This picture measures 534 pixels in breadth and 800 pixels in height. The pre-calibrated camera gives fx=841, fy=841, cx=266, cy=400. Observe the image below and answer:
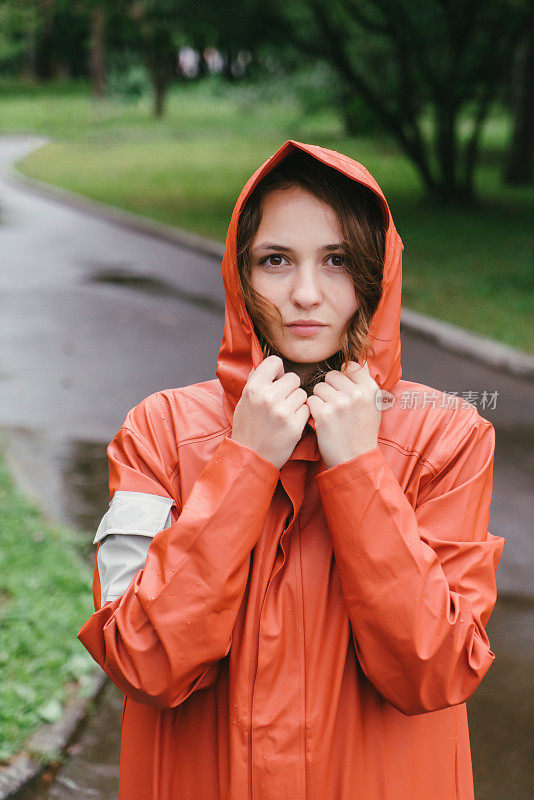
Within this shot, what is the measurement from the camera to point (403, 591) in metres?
1.51

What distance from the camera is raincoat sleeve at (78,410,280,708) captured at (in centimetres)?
152

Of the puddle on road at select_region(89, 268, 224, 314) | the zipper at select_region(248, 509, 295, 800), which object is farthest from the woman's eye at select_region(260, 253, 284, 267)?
the puddle on road at select_region(89, 268, 224, 314)

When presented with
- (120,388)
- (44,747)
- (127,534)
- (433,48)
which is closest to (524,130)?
(433,48)

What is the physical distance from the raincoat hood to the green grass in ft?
7.19

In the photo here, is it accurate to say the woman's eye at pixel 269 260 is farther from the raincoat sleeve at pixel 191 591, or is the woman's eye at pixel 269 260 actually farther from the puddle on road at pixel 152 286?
the puddle on road at pixel 152 286

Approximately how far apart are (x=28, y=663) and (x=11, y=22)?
19218 mm

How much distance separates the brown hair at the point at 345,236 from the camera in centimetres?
175

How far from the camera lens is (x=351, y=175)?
1706mm

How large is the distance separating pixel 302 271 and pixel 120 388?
6.20m

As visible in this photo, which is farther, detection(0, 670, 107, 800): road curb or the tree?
the tree

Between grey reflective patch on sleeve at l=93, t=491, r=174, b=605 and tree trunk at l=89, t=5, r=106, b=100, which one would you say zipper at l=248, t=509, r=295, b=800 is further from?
tree trunk at l=89, t=5, r=106, b=100

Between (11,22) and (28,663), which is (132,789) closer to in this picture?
(28,663)

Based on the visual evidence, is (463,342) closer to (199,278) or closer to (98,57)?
(199,278)

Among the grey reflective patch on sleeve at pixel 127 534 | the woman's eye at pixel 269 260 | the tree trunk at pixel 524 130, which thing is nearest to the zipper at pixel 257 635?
the grey reflective patch on sleeve at pixel 127 534
